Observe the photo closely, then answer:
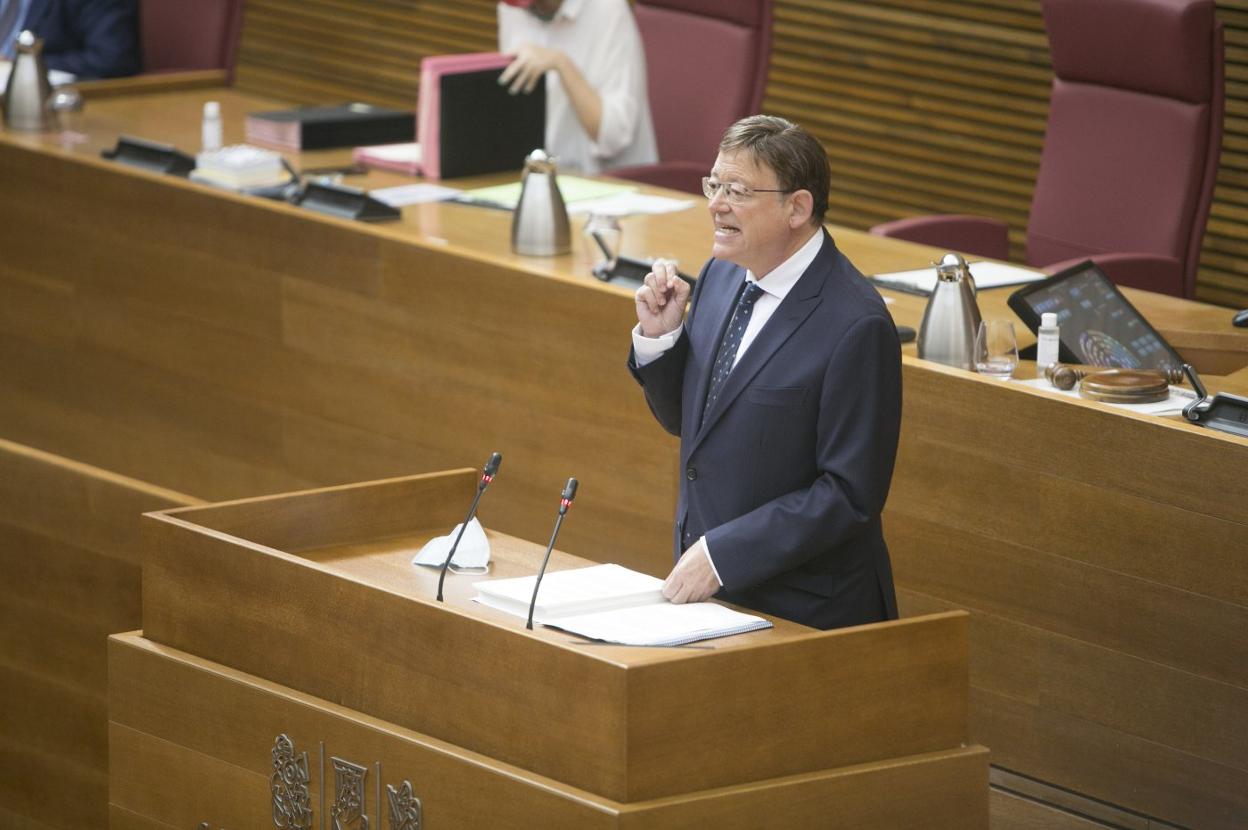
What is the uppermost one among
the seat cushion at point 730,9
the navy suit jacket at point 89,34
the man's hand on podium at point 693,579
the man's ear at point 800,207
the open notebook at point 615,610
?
the seat cushion at point 730,9

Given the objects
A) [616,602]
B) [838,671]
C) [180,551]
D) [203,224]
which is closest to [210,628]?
[180,551]

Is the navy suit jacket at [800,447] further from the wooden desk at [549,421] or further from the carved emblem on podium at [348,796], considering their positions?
the wooden desk at [549,421]

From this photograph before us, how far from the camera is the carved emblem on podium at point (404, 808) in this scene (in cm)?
269

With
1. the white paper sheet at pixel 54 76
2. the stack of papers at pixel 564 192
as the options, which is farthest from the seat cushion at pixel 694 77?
the white paper sheet at pixel 54 76

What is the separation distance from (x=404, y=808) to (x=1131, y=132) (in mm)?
3047

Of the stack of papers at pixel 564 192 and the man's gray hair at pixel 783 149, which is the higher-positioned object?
the man's gray hair at pixel 783 149

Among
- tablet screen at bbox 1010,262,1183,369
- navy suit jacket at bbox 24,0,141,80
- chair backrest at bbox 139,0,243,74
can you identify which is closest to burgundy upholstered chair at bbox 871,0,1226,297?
tablet screen at bbox 1010,262,1183,369

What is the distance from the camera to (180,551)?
2947mm

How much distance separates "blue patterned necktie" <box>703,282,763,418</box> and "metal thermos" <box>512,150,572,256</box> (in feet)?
5.59

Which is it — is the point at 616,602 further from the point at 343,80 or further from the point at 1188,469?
the point at 343,80

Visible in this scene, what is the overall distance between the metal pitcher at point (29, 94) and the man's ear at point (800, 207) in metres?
3.65

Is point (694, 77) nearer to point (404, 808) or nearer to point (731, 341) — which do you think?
point (731, 341)

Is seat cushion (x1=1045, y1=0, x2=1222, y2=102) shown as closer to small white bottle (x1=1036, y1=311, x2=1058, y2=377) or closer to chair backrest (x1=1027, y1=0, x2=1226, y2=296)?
chair backrest (x1=1027, y1=0, x2=1226, y2=296)

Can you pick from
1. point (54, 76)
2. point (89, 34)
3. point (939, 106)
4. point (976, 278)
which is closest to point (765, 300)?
point (976, 278)
